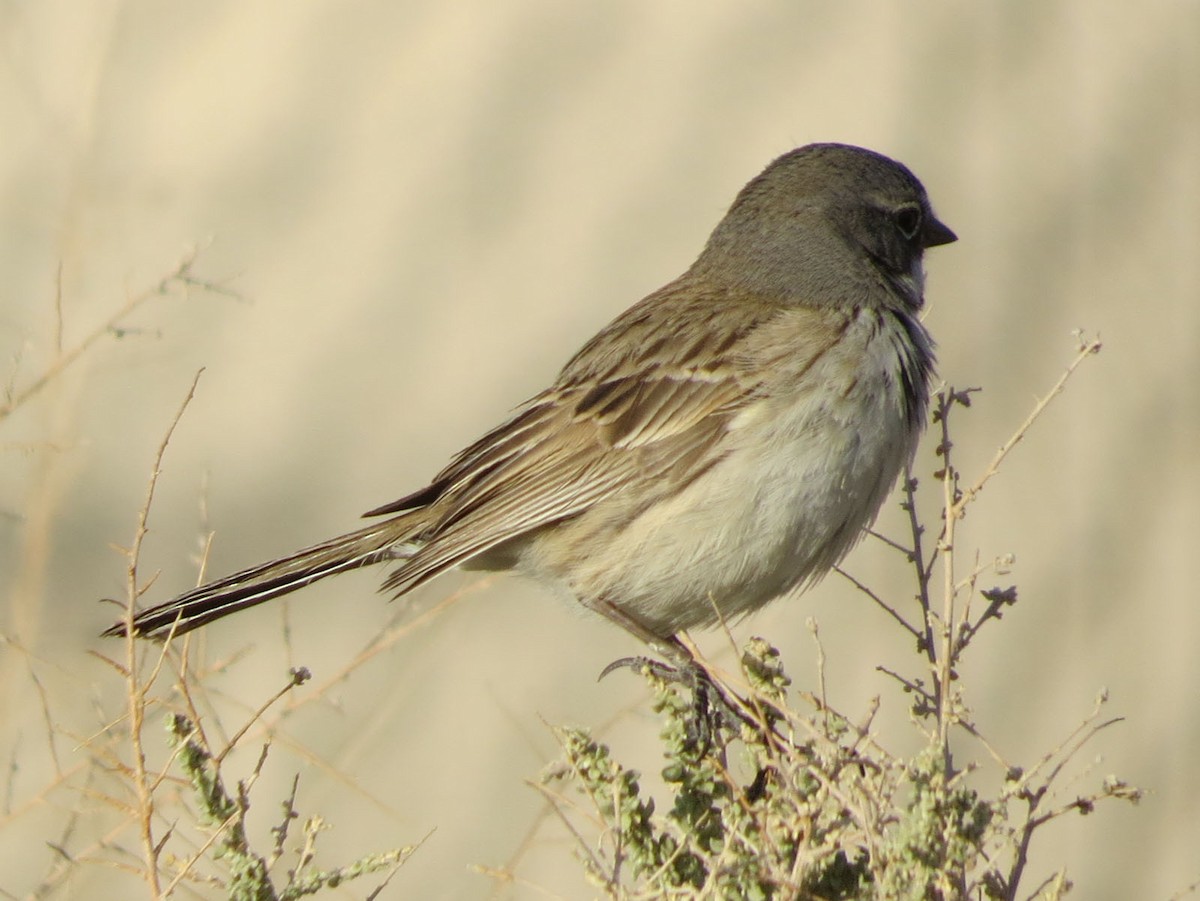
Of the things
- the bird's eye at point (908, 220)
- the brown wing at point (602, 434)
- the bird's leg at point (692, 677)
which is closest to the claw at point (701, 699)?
the bird's leg at point (692, 677)

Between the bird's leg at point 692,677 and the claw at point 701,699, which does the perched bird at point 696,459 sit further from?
the claw at point 701,699

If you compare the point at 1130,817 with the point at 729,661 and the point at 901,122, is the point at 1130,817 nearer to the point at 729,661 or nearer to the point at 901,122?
the point at 901,122

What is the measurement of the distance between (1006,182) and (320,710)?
4815 mm

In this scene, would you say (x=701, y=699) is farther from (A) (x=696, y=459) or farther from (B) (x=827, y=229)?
(B) (x=827, y=229)

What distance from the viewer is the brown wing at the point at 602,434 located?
4.33 metres

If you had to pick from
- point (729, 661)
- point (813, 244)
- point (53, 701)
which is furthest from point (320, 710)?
point (813, 244)

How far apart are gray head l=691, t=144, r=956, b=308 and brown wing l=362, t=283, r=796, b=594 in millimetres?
252

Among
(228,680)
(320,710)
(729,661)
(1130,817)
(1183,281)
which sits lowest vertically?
(1130,817)

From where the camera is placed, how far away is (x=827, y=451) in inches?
163

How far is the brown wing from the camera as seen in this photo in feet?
14.2

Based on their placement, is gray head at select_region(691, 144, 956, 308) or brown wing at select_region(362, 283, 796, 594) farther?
gray head at select_region(691, 144, 956, 308)

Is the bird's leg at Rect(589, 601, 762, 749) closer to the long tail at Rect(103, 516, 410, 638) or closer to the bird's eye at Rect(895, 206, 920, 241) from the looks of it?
the long tail at Rect(103, 516, 410, 638)

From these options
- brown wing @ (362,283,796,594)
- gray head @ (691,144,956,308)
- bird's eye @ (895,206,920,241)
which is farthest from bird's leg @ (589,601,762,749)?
bird's eye @ (895,206,920,241)

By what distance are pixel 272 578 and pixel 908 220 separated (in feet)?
7.82
